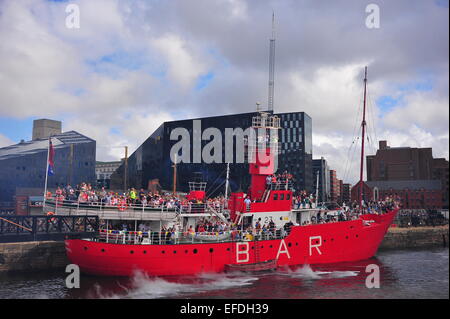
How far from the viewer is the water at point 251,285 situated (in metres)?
20.8

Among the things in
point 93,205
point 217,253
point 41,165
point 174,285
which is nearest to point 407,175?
point 41,165

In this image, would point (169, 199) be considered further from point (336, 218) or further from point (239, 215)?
point (336, 218)

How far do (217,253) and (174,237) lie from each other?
3.08m

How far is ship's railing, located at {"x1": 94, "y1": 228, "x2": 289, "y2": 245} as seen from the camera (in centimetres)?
2394

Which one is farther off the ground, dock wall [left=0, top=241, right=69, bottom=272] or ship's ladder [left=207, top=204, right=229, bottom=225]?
ship's ladder [left=207, top=204, right=229, bottom=225]

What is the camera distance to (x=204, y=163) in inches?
2911

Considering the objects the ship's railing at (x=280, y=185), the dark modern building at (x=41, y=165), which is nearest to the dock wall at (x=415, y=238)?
the ship's railing at (x=280, y=185)

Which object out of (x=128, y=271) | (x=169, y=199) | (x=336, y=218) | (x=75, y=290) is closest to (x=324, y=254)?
(x=336, y=218)

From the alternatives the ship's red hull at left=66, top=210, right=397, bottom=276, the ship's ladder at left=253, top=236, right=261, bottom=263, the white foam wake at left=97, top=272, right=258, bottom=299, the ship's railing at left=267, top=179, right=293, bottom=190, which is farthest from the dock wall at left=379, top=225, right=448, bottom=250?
the white foam wake at left=97, top=272, right=258, bottom=299

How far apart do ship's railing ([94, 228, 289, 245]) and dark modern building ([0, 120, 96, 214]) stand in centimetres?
3330

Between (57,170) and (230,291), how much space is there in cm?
4570

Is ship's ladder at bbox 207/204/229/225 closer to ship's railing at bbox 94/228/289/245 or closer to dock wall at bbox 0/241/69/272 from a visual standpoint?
ship's railing at bbox 94/228/289/245

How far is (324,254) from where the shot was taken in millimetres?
28562
